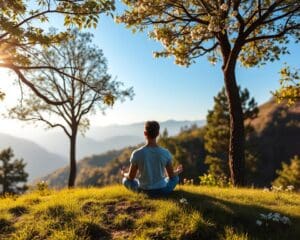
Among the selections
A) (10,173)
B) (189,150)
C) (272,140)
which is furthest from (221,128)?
(272,140)

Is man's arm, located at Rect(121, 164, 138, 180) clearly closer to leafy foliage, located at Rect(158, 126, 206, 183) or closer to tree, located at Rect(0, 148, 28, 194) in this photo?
tree, located at Rect(0, 148, 28, 194)

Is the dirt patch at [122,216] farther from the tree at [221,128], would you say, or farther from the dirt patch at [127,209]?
the tree at [221,128]

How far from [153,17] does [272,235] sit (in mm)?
12077

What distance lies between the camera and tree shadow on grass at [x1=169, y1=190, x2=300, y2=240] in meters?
7.06

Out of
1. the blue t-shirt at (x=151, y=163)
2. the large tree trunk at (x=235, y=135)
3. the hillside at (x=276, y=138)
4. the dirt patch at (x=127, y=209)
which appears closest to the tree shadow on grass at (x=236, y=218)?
the blue t-shirt at (x=151, y=163)

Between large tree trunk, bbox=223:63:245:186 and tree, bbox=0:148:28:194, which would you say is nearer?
large tree trunk, bbox=223:63:245:186

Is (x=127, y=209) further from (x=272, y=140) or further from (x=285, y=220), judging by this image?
(x=272, y=140)

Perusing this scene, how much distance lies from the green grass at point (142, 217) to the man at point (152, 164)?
0.31 metres

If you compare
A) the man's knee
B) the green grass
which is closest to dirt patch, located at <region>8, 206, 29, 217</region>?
the green grass

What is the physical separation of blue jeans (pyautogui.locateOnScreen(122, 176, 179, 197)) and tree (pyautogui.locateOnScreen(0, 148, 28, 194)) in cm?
4962

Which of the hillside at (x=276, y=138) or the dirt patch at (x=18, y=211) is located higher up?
the hillside at (x=276, y=138)

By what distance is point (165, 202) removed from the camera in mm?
8523

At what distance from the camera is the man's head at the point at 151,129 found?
9078mm

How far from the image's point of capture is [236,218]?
7.79 m
